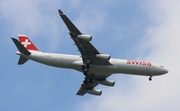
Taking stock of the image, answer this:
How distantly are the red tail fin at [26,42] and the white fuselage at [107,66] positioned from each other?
12.7 feet

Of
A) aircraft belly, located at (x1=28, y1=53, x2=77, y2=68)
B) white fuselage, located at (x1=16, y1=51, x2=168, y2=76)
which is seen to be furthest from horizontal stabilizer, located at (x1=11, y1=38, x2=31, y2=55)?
aircraft belly, located at (x1=28, y1=53, x2=77, y2=68)

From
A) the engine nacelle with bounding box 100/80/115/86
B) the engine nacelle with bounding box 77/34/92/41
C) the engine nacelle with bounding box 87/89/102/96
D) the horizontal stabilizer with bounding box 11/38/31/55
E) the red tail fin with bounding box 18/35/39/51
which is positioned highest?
the red tail fin with bounding box 18/35/39/51

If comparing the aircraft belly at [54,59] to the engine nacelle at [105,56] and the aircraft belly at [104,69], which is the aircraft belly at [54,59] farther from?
the engine nacelle at [105,56]

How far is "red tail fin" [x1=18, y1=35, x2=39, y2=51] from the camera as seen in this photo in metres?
81.8

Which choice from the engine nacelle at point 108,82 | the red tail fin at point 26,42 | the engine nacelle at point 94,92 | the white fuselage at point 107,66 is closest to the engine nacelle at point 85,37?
the white fuselage at point 107,66

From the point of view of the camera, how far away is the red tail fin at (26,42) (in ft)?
268

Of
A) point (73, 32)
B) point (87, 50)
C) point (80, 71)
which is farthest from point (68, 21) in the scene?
point (80, 71)

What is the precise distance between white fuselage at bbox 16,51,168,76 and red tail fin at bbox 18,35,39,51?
387cm

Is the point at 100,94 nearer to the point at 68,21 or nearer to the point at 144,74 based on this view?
the point at 144,74

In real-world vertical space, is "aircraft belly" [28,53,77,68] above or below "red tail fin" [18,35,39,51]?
below

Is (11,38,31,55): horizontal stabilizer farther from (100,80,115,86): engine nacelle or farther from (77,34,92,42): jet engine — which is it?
(100,80,115,86): engine nacelle

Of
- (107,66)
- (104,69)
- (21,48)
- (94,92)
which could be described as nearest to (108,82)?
(94,92)

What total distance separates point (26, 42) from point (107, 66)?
1608 cm

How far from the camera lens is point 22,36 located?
273ft
